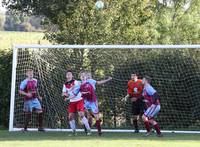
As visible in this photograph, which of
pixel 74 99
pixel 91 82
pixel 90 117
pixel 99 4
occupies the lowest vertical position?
pixel 90 117

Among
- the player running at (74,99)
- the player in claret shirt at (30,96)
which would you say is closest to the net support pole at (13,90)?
the player in claret shirt at (30,96)

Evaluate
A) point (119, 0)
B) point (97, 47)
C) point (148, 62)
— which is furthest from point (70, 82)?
point (119, 0)

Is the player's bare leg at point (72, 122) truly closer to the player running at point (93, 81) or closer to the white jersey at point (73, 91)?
the white jersey at point (73, 91)

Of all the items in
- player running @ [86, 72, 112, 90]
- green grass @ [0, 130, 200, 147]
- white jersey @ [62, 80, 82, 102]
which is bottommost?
green grass @ [0, 130, 200, 147]

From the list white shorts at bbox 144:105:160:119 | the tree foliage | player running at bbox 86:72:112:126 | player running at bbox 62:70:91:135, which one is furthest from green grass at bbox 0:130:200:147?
the tree foliage

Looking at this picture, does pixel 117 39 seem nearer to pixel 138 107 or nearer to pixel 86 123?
pixel 138 107

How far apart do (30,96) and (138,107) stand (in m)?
3.19

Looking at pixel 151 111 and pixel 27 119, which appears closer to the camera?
pixel 151 111

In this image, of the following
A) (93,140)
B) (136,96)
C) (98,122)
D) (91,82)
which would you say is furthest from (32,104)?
(93,140)

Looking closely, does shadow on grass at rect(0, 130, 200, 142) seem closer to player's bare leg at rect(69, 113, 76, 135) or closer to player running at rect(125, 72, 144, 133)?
player's bare leg at rect(69, 113, 76, 135)

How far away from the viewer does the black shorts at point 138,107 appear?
17.8 m

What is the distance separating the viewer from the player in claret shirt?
59.6 ft

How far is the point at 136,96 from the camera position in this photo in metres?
17.9
